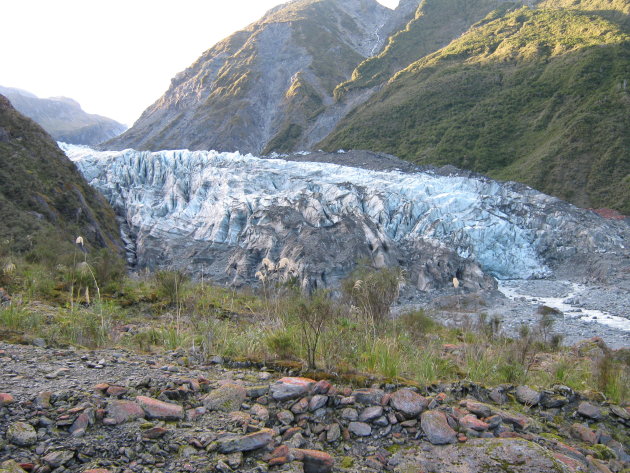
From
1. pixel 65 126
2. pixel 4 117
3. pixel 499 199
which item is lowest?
pixel 499 199

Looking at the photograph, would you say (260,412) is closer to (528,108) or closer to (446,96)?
(528,108)

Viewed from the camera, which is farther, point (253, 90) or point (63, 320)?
point (253, 90)

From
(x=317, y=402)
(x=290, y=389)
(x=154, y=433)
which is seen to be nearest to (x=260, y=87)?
(x=290, y=389)

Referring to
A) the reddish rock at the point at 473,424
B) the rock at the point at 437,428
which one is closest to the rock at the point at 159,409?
the rock at the point at 437,428

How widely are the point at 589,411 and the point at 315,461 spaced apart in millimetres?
2182

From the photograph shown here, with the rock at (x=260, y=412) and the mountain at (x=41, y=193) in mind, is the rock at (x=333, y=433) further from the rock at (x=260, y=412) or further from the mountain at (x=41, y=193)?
the mountain at (x=41, y=193)

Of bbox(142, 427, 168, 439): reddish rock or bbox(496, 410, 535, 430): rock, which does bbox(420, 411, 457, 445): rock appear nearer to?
bbox(496, 410, 535, 430): rock

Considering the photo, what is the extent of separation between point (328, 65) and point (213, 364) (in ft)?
274

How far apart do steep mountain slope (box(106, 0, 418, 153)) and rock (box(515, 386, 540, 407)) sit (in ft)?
181

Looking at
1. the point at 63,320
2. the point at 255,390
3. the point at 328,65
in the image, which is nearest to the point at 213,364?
the point at 255,390

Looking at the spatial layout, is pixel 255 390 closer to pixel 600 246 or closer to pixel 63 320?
pixel 63 320

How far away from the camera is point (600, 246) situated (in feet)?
80.4

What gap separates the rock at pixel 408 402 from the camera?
8.42 feet

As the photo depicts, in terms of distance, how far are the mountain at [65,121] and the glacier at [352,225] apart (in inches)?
3017
